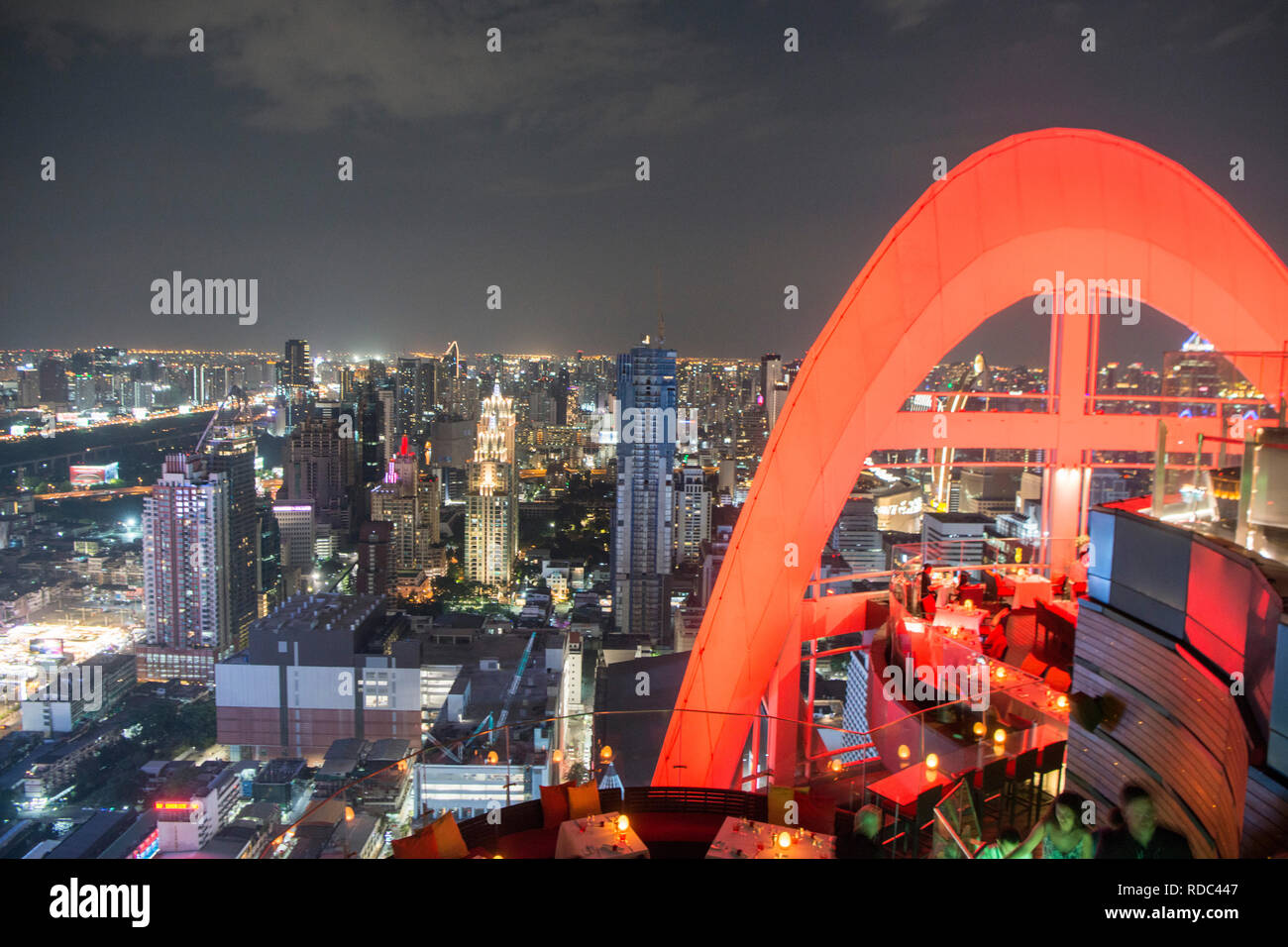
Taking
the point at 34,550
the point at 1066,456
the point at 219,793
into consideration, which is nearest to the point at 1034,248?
the point at 1066,456

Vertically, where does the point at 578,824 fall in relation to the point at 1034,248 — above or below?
below

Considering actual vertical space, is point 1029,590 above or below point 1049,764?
above

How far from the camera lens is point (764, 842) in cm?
275

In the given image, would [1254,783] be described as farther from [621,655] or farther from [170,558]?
[170,558]

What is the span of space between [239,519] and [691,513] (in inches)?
336

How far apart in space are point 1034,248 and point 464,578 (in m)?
15.8

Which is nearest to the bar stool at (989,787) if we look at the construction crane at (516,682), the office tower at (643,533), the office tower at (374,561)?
the construction crane at (516,682)

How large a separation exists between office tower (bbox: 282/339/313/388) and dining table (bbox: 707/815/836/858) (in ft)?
58.0

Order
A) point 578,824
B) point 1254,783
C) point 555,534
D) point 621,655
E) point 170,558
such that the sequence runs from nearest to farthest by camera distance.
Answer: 1. point 1254,783
2. point 578,824
3. point 170,558
4. point 621,655
5. point 555,534

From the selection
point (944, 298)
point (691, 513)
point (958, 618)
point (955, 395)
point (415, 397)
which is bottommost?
point (691, 513)

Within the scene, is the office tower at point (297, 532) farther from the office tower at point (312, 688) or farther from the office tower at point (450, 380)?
the office tower at point (450, 380)

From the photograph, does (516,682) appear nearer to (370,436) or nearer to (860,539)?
(860,539)

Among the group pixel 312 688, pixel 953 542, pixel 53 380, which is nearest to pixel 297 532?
pixel 312 688
